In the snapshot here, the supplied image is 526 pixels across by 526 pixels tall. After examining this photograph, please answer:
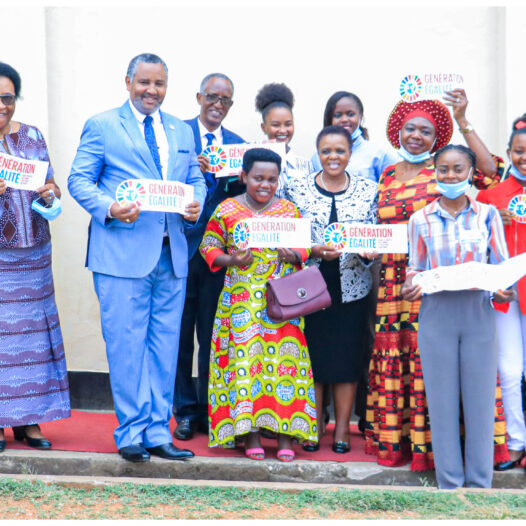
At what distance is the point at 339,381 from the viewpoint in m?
5.60

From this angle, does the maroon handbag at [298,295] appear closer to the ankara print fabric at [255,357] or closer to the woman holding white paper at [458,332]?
the ankara print fabric at [255,357]

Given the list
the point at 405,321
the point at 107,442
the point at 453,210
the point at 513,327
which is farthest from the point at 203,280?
the point at 513,327

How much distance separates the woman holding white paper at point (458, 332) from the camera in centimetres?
491

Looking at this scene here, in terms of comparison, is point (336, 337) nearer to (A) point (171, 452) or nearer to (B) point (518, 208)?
(A) point (171, 452)

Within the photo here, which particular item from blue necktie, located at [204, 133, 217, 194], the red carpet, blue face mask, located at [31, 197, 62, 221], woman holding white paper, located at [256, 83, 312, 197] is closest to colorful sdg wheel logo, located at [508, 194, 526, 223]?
woman holding white paper, located at [256, 83, 312, 197]

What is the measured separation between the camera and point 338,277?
559 cm

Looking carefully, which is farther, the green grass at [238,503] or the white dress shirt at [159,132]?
the white dress shirt at [159,132]

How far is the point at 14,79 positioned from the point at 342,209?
2.38 metres

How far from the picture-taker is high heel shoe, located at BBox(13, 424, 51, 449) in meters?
5.54

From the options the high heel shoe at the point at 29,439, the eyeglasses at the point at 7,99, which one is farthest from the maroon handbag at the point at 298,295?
the eyeglasses at the point at 7,99

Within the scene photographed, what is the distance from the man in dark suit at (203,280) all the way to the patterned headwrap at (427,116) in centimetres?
119

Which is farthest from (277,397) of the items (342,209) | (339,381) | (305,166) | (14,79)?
(14,79)

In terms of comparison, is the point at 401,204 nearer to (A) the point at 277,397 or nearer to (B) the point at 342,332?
(B) the point at 342,332

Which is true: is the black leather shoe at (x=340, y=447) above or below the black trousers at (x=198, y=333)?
below
